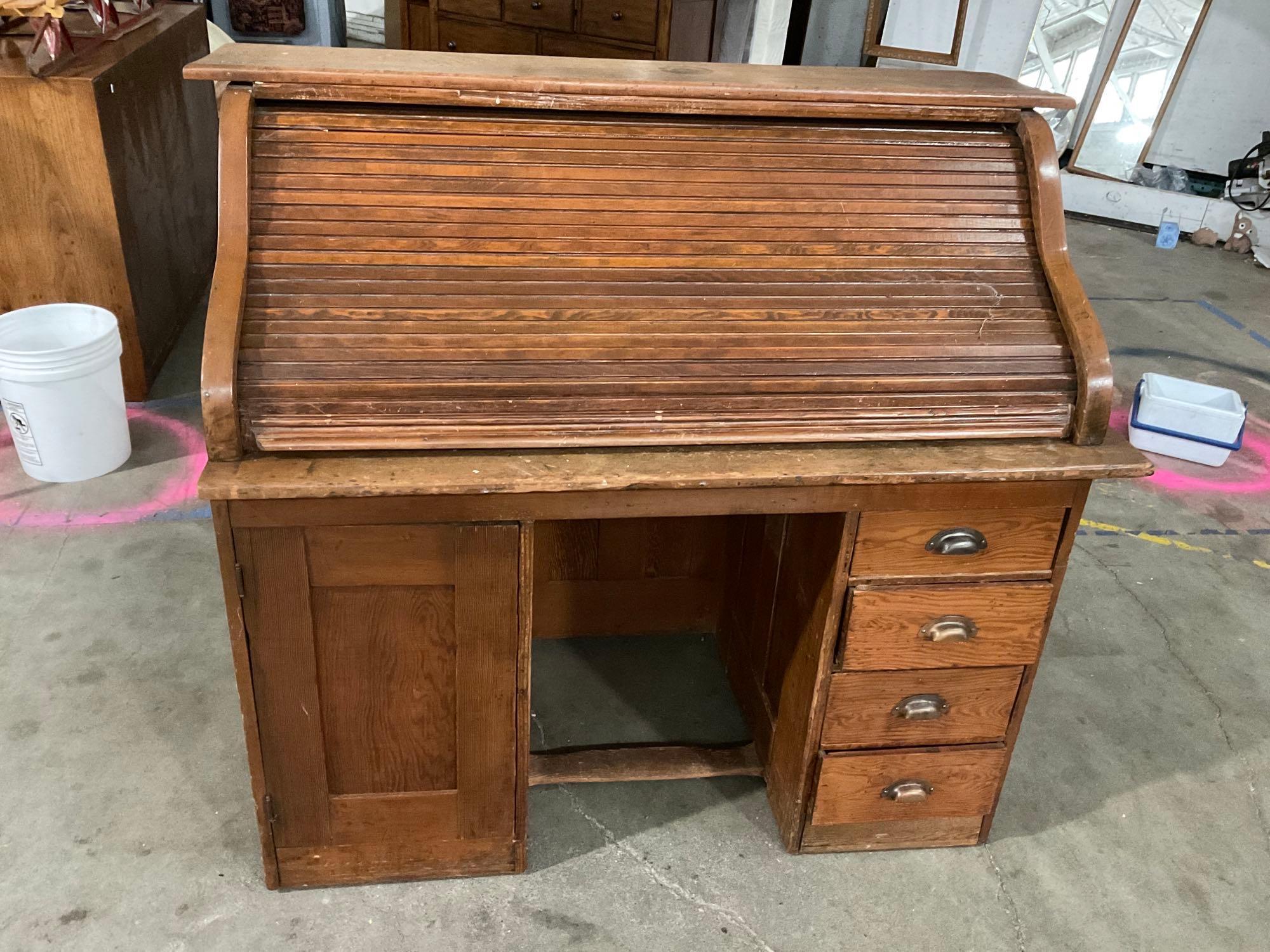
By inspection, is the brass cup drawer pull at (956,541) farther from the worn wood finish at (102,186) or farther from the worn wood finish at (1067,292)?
the worn wood finish at (102,186)

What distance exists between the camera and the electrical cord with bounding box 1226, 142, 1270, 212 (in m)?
5.89

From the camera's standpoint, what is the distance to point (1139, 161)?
6277 millimetres

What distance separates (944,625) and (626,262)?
0.86 meters

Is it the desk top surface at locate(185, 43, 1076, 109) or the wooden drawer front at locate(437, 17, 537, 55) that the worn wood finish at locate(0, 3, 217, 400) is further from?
the wooden drawer front at locate(437, 17, 537, 55)

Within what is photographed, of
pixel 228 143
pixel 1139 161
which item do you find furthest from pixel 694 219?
pixel 1139 161

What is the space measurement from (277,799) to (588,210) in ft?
3.87

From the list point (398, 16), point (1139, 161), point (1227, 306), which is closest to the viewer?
point (1227, 306)

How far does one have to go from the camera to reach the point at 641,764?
227 centimetres

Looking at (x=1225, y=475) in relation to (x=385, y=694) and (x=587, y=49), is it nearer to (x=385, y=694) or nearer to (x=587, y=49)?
(x=385, y=694)

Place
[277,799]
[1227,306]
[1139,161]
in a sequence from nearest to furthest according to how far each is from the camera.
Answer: [277,799]
[1227,306]
[1139,161]

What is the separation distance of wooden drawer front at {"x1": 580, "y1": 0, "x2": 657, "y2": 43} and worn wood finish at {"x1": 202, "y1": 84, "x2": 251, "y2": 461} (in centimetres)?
420

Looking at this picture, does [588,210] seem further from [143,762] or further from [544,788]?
[143,762]

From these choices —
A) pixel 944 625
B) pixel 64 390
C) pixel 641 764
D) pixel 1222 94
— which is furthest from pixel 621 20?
pixel 944 625

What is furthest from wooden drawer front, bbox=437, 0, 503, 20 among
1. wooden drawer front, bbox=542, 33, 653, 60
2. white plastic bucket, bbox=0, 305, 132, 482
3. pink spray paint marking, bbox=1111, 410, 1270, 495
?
pink spray paint marking, bbox=1111, 410, 1270, 495
